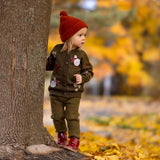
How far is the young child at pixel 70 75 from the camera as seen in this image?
323 cm

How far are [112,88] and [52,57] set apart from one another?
59.5 feet

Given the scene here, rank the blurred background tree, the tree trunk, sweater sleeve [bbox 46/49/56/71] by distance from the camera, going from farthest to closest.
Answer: the blurred background tree → sweater sleeve [bbox 46/49/56/71] → the tree trunk

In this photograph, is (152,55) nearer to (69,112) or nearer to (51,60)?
(51,60)

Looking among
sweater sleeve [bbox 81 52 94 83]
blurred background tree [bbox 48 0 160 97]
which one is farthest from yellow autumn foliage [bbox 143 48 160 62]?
sweater sleeve [bbox 81 52 94 83]

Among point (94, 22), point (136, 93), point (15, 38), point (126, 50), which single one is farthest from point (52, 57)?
point (136, 93)

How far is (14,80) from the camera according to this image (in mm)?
2922

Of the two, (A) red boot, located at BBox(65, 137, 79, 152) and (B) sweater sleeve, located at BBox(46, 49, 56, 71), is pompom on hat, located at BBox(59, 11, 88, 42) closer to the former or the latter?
(B) sweater sleeve, located at BBox(46, 49, 56, 71)

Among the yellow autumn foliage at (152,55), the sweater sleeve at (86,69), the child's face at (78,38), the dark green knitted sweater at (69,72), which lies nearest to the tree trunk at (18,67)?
the dark green knitted sweater at (69,72)

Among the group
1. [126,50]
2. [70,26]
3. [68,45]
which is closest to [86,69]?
[68,45]

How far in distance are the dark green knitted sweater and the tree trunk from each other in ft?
0.96

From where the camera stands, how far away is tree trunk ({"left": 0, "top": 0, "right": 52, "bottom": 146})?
292 centimetres

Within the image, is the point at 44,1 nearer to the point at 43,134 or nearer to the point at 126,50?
the point at 43,134

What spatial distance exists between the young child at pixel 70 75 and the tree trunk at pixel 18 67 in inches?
12.3

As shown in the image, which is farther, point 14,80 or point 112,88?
point 112,88
